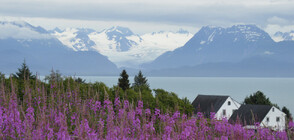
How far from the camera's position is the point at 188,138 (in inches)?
307

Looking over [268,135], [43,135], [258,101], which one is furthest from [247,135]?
[258,101]

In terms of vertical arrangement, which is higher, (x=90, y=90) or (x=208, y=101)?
(x=208, y=101)

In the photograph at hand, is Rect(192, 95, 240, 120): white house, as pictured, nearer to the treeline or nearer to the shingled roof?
the shingled roof

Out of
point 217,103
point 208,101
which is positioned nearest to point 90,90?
point 208,101

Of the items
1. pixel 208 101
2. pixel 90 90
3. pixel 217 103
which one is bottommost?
pixel 90 90

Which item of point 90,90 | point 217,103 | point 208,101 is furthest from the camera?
point 217,103

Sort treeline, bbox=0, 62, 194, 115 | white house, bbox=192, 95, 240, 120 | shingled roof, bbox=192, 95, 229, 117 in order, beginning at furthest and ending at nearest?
white house, bbox=192, 95, 240, 120 → shingled roof, bbox=192, 95, 229, 117 → treeline, bbox=0, 62, 194, 115

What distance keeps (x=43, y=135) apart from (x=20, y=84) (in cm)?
2262

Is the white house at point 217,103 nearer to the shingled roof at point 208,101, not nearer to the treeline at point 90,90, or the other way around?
the shingled roof at point 208,101

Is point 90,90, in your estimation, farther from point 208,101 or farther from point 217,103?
point 217,103

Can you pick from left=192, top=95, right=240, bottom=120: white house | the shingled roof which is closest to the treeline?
the shingled roof

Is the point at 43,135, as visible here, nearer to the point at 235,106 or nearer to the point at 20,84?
the point at 20,84

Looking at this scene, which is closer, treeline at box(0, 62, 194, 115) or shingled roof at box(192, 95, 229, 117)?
treeline at box(0, 62, 194, 115)

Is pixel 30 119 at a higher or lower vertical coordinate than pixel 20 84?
lower
